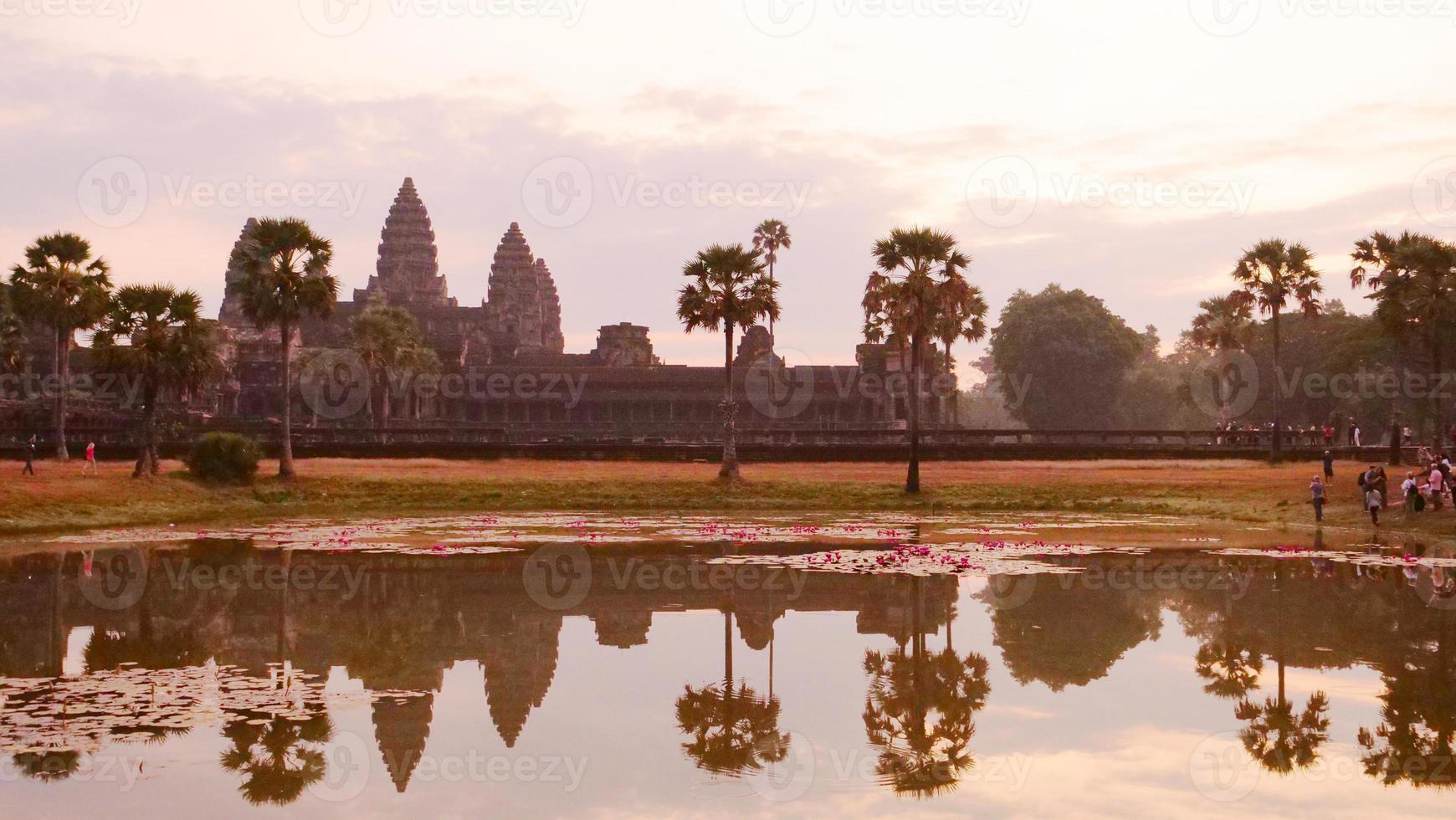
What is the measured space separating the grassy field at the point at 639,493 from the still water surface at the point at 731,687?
38.1 ft

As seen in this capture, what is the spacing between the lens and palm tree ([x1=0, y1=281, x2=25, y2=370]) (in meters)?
60.9

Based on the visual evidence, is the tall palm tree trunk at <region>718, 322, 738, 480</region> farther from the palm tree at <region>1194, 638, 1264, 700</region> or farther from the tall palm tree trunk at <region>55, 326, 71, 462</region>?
the palm tree at <region>1194, 638, 1264, 700</region>

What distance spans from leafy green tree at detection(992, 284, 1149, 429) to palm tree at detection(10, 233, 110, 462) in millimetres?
67593

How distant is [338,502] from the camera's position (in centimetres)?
4256

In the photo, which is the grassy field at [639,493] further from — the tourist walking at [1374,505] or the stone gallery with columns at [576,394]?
the stone gallery with columns at [576,394]

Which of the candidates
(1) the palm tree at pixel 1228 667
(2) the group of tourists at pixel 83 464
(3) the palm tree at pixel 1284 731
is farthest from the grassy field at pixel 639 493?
(3) the palm tree at pixel 1284 731

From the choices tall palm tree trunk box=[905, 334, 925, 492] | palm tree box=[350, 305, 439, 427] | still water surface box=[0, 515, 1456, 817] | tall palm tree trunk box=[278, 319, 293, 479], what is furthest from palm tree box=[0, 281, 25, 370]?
still water surface box=[0, 515, 1456, 817]

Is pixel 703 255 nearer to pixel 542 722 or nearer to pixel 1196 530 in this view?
pixel 1196 530

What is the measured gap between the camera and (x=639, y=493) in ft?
146

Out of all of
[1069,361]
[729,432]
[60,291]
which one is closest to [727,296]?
[729,432]

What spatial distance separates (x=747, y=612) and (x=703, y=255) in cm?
3227

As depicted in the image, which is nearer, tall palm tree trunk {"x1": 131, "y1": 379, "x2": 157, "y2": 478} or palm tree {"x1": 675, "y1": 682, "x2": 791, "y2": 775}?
palm tree {"x1": 675, "y1": 682, "x2": 791, "y2": 775}

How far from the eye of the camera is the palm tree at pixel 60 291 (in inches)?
2088

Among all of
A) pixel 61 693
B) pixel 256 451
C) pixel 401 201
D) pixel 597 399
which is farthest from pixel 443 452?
pixel 401 201
